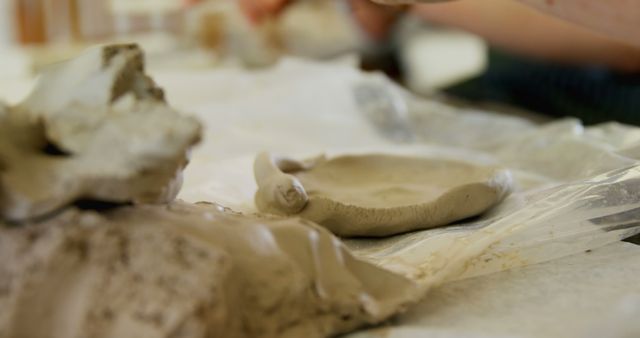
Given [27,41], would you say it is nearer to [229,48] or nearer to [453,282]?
[229,48]

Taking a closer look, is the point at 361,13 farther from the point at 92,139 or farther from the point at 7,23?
the point at 92,139

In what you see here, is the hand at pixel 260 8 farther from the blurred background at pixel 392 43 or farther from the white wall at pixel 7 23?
the white wall at pixel 7 23

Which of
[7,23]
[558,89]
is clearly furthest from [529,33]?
[7,23]

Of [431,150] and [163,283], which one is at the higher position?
[163,283]

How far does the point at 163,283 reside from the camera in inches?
18.5

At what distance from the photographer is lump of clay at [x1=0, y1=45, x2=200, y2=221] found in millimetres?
473

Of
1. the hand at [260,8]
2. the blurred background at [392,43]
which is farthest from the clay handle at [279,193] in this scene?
the hand at [260,8]

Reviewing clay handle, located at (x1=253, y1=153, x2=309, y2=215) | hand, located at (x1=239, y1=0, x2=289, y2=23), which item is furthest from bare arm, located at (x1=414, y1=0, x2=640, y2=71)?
clay handle, located at (x1=253, y1=153, x2=309, y2=215)

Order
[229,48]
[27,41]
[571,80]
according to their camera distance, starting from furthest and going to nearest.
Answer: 1. [27,41]
2. [229,48]
3. [571,80]

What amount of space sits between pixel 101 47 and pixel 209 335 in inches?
9.4

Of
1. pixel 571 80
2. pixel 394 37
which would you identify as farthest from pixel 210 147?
pixel 394 37

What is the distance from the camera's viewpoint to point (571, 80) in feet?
6.41

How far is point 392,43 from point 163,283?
2390 millimetres

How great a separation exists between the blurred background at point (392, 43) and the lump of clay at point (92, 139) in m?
1.21
